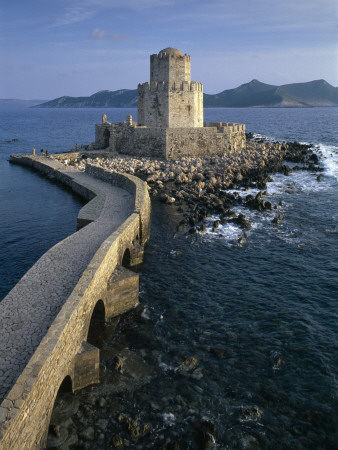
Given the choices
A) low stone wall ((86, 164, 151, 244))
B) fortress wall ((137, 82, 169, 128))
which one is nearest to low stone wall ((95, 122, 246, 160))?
fortress wall ((137, 82, 169, 128))

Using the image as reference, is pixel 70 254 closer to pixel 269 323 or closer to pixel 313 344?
pixel 269 323

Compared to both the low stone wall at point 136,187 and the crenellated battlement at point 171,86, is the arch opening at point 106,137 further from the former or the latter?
the low stone wall at point 136,187

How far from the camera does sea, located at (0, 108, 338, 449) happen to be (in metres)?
9.12

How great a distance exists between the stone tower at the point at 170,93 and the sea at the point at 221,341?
19.3 m

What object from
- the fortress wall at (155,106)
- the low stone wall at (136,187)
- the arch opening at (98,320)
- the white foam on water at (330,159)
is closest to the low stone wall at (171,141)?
the fortress wall at (155,106)

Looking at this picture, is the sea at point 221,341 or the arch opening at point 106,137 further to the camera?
the arch opening at point 106,137

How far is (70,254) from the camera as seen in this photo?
47.8 feet

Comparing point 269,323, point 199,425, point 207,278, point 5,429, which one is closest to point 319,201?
point 207,278

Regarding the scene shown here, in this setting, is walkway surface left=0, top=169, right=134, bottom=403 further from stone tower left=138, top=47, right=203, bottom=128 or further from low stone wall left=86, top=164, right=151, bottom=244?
stone tower left=138, top=47, right=203, bottom=128

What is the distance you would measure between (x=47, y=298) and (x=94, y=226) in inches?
274

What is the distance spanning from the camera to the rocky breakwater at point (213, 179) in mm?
24953

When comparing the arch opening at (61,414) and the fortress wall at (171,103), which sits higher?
the fortress wall at (171,103)

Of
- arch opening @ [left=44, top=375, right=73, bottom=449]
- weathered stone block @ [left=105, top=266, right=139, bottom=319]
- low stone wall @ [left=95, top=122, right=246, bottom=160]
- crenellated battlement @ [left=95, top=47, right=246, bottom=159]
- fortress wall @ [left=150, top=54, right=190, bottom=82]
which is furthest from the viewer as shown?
low stone wall @ [left=95, top=122, right=246, bottom=160]

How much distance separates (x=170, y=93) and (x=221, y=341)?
31159 millimetres
